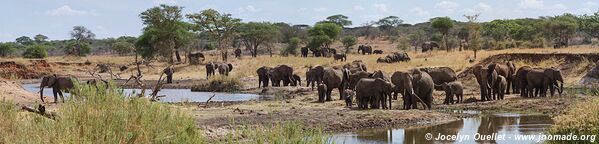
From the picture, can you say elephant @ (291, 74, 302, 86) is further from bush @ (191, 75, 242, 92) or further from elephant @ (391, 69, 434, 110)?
elephant @ (391, 69, 434, 110)

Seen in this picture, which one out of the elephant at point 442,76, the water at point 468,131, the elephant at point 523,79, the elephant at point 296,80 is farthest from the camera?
the elephant at point 296,80

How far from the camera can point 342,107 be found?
20203mm

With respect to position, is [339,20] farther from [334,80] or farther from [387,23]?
[334,80]

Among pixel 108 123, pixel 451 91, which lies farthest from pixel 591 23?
pixel 108 123

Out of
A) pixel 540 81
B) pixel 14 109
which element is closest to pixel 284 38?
pixel 540 81

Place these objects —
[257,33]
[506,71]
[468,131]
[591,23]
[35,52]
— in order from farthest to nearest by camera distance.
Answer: [35,52]
[257,33]
[591,23]
[506,71]
[468,131]

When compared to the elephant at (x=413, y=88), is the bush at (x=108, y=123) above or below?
above

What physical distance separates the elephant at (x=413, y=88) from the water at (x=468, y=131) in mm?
2182

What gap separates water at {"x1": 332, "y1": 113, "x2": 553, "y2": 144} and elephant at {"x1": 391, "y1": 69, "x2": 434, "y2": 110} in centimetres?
Answer: 218

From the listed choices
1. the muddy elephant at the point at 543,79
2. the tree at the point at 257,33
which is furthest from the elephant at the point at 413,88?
the tree at the point at 257,33

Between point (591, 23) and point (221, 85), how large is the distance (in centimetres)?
3989

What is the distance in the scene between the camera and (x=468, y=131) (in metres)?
15.4

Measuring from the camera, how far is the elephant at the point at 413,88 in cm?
1944

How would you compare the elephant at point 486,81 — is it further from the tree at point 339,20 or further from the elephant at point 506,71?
the tree at point 339,20
